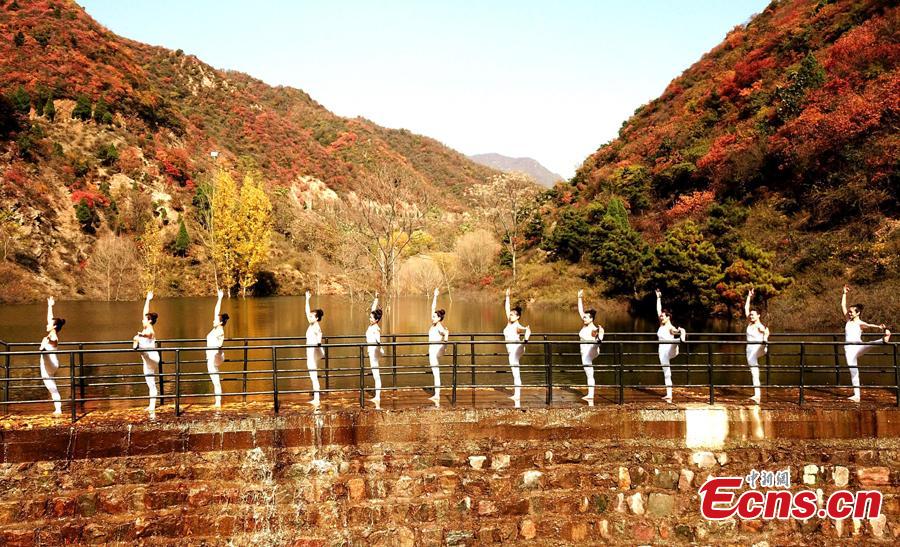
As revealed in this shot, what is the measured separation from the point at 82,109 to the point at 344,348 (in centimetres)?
5573

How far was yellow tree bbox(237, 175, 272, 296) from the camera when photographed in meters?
60.3

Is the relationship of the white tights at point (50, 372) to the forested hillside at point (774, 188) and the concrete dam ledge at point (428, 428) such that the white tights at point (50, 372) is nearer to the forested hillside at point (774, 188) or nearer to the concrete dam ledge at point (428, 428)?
the concrete dam ledge at point (428, 428)

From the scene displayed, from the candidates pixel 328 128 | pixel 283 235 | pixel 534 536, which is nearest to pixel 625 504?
pixel 534 536

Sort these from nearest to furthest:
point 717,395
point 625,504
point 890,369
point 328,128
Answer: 1. point 625,504
2. point 890,369
3. point 717,395
4. point 328,128

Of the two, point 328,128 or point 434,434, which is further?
point 328,128

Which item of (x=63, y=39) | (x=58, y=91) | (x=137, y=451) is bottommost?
(x=137, y=451)

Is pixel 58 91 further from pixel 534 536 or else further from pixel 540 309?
pixel 534 536

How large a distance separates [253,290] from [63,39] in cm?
4202

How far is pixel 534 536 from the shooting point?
8203 millimetres

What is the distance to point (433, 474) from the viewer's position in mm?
8281

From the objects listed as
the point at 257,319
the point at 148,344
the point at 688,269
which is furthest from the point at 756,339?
the point at 257,319

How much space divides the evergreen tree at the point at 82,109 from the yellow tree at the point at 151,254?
51.2 feet

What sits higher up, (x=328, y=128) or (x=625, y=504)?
(x=328, y=128)

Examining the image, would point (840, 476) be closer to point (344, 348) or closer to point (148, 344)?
point (148, 344)
